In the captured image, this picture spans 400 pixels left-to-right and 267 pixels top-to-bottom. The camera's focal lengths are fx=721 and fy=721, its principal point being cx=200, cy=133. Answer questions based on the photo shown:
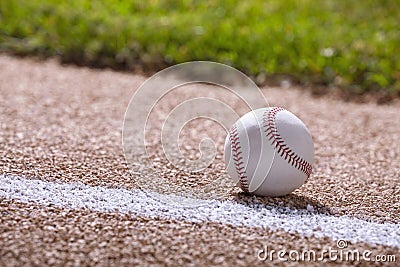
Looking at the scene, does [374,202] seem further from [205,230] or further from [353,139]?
[353,139]

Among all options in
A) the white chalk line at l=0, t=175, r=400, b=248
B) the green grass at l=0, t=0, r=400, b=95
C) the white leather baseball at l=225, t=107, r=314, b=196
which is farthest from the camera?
the green grass at l=0, t=0, r=400, b=95

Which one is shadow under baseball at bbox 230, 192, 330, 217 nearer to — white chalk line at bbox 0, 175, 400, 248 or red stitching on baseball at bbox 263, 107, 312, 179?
white chalk line at bbox 0, 175, 400, 248

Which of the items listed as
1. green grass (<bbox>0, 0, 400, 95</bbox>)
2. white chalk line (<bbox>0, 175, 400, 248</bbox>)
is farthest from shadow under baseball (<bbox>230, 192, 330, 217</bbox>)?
green grass (<bbox>0, 0, 400, 95</bbox>)

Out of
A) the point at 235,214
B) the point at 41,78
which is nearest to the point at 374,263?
the point at 235,214

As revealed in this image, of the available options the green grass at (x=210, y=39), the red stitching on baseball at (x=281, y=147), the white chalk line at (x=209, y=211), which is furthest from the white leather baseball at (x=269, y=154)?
the green grass at (x=210, y=39)

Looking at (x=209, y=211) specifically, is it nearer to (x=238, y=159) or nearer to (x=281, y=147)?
(x=238, y=159)

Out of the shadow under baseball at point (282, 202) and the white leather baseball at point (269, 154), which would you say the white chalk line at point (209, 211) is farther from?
the white leather baseball at point (269, 154)
